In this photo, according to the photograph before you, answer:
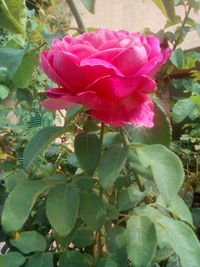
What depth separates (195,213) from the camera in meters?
0.76

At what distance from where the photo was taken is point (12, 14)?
0.39 meters

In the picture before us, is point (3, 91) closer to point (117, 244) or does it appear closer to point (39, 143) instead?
point (39, 143)

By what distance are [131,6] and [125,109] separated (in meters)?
2.78

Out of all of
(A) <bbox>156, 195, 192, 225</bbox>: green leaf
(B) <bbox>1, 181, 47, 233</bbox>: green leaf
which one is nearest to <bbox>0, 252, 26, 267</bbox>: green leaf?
(B) <bbox>1, 181, 47, 233</bbox>: green leaf

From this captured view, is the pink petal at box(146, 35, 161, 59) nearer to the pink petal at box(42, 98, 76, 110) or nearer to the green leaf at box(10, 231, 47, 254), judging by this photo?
the pink petal at box(42, 98, 76, 110)

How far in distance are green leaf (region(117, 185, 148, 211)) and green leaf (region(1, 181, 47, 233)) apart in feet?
0.40

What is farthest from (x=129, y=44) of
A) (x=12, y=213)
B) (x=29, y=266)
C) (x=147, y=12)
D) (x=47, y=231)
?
(x=147, y=12)

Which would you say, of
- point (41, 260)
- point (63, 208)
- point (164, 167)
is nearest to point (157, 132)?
point (164, 167)

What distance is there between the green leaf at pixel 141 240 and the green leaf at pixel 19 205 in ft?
0.44

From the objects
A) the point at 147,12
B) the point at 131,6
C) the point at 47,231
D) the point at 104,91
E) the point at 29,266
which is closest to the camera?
the point at 104,91

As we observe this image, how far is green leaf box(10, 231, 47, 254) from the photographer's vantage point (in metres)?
0.51

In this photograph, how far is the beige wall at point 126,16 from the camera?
270 centimetres

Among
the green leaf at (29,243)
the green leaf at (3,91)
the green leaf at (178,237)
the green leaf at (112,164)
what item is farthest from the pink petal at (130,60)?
the green leaf at (3,91)

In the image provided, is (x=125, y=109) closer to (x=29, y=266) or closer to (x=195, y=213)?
(x=29, y=266)
